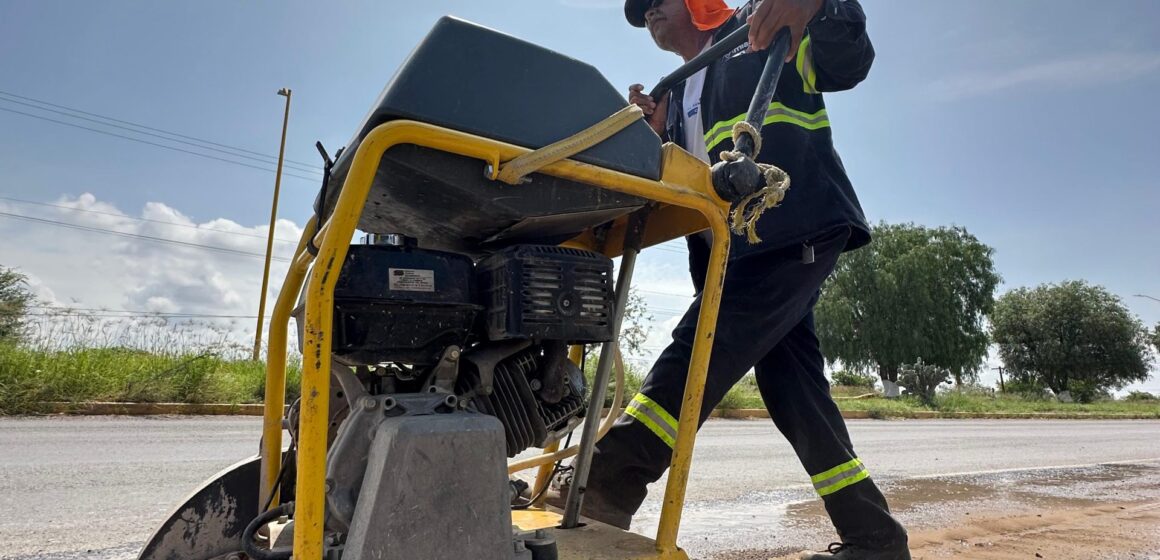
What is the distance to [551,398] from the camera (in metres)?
1.67

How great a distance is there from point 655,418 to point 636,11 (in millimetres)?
1580

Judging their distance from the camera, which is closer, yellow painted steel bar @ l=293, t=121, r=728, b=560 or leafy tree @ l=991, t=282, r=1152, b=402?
yellow painted steel bar @ l=293, t=121, r=728, b=560

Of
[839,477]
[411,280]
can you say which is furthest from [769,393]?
[411,280]

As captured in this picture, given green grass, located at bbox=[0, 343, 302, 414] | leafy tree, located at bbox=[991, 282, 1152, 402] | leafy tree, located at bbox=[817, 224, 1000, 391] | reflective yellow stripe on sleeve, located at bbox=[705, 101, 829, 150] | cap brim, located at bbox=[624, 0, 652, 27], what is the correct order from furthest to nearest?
leafy tree, located at bbox=[991, 282, 1152, 402], leafy tree, located at bbox=[817, 224, 1000, 391], green grass, located at bbox=[0, 343, 302, 414], cap brim, located at bbox=[624, 0, 652, 27], reflective yellow stripe on sleeve, located at bbox=[705, 101, 829, 150]

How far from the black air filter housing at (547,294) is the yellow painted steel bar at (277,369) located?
0.49 meters

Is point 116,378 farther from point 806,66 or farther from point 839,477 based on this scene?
point 806,66

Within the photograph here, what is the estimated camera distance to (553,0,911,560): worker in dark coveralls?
1.89 meters

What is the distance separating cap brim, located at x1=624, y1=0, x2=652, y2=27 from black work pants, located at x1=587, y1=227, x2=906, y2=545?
1.01 meters

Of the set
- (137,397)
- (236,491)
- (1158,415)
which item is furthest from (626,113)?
(1158,415)

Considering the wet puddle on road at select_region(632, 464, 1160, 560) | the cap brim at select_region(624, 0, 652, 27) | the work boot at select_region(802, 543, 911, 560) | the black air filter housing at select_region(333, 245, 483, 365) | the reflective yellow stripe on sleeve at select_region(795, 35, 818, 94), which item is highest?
the cap brim at select_region(624, 0, 652, 27)

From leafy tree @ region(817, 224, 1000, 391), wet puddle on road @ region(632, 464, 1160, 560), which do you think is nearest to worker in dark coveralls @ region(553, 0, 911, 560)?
wet puddle on road @ region(632, 464, 1160, 560)

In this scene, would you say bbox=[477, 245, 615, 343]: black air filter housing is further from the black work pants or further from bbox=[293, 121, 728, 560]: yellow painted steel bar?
the black work pants

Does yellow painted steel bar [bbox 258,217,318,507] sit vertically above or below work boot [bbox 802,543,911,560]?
above

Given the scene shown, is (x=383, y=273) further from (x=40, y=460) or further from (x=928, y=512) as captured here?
(x=40, y=460)
